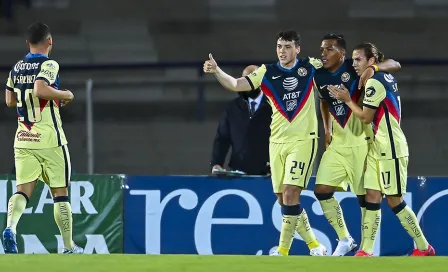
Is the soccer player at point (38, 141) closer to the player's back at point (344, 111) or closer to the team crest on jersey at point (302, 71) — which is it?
the team crest on jersey at point (302, 71)

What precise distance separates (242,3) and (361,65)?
7712 millimetres

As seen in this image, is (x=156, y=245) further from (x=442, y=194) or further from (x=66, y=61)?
(x=66, y=61)

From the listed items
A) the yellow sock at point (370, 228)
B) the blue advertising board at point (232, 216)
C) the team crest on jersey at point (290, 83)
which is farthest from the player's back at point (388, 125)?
the blue advertising board at point (232, 216)

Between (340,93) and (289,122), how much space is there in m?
0.45

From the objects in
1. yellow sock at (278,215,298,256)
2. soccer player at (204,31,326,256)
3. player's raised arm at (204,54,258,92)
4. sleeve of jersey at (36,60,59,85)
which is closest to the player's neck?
sleeve of jersey at (36,60,59,85)

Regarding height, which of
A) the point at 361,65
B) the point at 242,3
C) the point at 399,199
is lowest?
the point at 399,199

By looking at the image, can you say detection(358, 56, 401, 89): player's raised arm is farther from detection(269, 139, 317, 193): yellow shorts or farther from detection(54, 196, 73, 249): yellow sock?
detection(54, 196, 73, 249): yellow sock

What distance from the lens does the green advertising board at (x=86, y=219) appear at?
9422 mm

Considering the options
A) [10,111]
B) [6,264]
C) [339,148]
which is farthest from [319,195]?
[10,111]

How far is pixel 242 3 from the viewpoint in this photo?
1565cm

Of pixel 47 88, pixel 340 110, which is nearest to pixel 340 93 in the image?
pixel 340 110

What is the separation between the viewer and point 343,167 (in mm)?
8125

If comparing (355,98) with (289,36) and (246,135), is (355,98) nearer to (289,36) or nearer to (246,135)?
(289,36)

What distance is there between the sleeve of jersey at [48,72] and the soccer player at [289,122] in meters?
1.36
